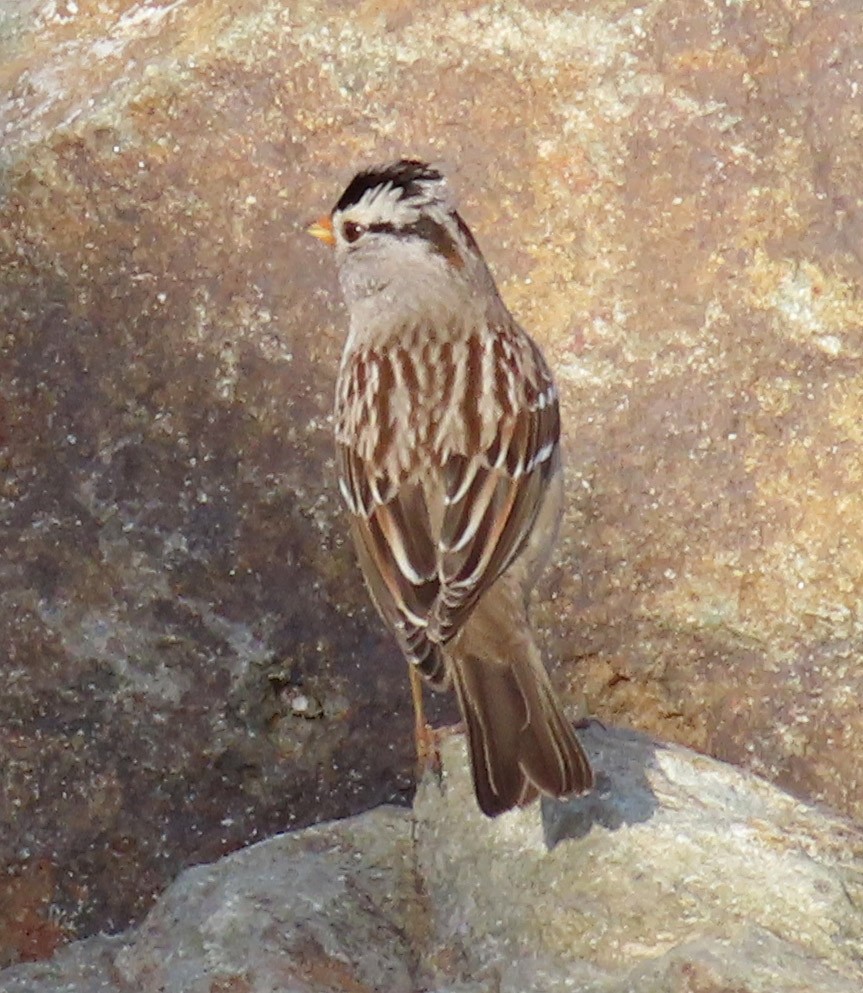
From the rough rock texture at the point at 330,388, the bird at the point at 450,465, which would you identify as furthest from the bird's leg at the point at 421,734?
the rough rock texture at the point at 330,388

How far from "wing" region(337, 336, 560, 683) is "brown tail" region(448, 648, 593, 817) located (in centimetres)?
12

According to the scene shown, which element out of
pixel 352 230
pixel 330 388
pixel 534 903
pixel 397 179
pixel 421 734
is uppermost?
pixel 397 179

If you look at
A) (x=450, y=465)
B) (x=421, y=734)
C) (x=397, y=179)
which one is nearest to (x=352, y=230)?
(x=397, y=179)

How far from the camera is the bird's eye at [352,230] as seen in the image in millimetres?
5969

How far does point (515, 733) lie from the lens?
4.92 metres

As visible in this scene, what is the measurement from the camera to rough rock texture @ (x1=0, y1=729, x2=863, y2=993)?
4.47 m

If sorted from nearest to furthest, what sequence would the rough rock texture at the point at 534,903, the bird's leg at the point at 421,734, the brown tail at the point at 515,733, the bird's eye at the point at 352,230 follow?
the rough rock texture at the point at 534,903, the brown tail at the point at 515,733, the bird's leg at the point at 421,734, the bird's eye at the point at 352,230

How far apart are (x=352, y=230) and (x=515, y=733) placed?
1808mm

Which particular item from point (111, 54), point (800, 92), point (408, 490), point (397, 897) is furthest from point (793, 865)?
point (111, 54)

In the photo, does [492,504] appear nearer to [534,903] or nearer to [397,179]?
[397,179]

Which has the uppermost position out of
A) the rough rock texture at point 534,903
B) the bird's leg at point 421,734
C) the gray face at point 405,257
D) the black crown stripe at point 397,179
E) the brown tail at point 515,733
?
the black crown stripe at point 397,179

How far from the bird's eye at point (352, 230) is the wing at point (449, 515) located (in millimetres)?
586

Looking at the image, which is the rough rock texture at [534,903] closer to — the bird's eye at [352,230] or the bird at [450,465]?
the bird at [450,465]

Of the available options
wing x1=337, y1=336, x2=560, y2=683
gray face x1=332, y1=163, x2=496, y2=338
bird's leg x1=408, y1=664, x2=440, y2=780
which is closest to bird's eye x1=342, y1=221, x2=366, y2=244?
gray face x1=332, y1=163, x2=496, y2=338
